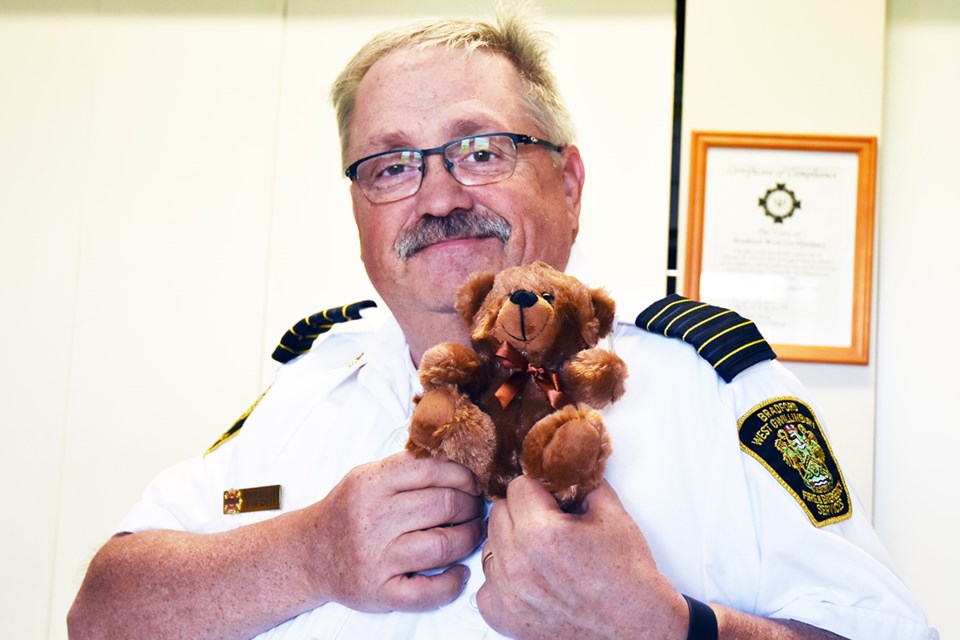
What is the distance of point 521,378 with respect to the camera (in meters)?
0.87

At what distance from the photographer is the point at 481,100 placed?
48.8 inches

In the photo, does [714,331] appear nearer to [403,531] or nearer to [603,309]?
[603,309]

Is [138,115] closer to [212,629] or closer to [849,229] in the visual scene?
[212,629]

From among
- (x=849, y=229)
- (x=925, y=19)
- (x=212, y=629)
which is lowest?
(x=212, y=629)

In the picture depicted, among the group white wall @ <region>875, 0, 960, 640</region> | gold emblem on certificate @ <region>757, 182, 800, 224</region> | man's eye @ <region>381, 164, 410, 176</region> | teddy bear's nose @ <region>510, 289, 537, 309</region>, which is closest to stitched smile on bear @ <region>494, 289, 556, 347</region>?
teddy bear's nose @ <region>510, 289, 537, 309</region>

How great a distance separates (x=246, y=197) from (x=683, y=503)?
1636 mm

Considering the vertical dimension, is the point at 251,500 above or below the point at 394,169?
below

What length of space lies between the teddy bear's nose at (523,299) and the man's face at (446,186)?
338mm

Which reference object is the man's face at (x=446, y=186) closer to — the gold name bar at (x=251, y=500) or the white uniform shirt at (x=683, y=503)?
the white uniform shirt at (x=683, y=503)

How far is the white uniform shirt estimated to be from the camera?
0.98 meters

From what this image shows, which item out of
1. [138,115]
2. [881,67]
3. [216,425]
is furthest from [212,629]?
[881,67]

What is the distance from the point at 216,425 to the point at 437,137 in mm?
1354

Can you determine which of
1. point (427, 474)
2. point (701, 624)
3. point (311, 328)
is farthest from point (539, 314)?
point (311, 328)

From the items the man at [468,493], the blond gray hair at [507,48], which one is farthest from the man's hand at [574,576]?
the blond gray hair at [507,48]
